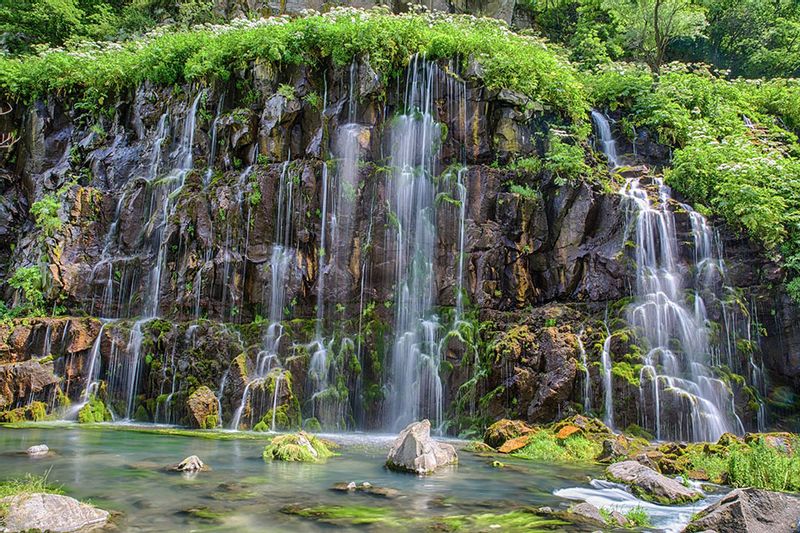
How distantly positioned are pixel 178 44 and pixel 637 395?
2166cm

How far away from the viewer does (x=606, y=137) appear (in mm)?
22172

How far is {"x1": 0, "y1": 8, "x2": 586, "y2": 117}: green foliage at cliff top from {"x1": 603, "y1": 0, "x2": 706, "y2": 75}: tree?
8035 mm

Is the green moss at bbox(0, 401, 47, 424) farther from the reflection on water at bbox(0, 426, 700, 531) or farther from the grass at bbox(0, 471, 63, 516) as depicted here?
the grass at bbox(0, 471, 63, 516)

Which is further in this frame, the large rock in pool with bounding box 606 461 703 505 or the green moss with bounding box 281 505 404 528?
the large rock in pool with bounding box 606 461 703 505

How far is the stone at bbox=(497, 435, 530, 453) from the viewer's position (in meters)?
12.7

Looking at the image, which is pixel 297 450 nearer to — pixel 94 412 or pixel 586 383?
pixel 586 383

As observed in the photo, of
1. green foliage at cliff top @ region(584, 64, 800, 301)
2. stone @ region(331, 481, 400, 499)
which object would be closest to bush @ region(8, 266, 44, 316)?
stone @ region(331, 481, 400, 499)

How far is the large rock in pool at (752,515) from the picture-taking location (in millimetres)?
5918

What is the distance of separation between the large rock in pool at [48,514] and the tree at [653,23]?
26746 millimetres

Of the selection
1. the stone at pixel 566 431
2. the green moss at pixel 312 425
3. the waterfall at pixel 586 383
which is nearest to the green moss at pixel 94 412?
the green moss at pixel 312 425

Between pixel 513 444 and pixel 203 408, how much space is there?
865 cm

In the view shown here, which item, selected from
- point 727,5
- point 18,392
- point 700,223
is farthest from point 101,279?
point 727,5

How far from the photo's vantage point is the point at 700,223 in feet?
58.5

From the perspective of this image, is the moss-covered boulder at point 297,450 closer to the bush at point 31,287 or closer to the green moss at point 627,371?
the green moss at point 627,371
